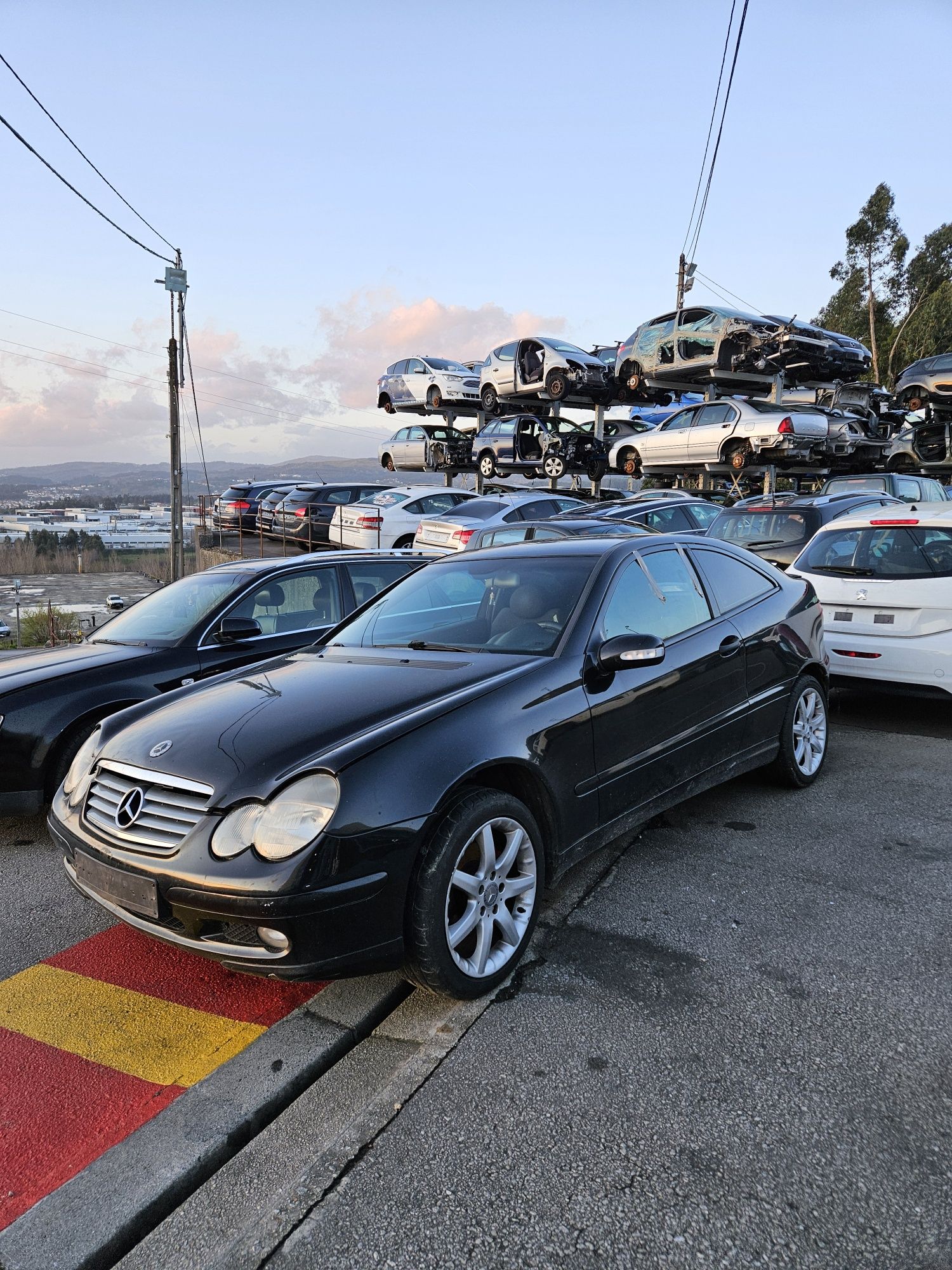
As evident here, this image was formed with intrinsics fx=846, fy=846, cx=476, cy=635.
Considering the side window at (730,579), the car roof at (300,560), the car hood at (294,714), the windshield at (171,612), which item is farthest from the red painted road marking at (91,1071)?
the car roof at (300,560)

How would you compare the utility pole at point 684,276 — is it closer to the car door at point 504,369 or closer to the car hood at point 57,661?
the car door at point 504,369

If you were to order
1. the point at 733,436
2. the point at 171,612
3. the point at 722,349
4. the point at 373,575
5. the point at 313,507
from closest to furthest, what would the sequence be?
the point at 171,612 < the point at 373,575 < the point at 733,436 < the point at 722,349 < the point at 313,507

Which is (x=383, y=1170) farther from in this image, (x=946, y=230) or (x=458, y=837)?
(x=946, y=230)

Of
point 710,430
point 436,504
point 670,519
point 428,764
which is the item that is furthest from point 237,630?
point 710,430

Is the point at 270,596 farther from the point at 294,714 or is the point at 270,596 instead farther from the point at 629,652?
the point at 629,652

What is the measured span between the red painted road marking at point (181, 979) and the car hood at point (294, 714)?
0.71 meters

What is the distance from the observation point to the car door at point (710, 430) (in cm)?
1664

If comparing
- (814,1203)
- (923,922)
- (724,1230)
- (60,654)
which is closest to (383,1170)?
(724,1230)

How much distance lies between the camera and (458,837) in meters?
2.70

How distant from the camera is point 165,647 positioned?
5.15 m

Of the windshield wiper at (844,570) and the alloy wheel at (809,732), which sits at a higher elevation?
the windshield wiper at (844,570)

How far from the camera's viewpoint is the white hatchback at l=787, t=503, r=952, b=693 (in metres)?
5.84

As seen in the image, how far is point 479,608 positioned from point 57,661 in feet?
8.59

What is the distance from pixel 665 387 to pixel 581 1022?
68.1 feet
